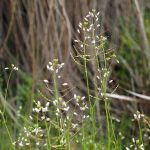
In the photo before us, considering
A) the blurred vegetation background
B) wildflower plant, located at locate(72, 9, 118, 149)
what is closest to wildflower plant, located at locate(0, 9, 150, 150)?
wildflower plant, located at locate(72, 9, 118, 149)

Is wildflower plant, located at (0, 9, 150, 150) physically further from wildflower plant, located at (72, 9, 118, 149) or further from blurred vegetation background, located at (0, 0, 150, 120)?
blurred vegetation background, located at (0, 0, 150, 120)

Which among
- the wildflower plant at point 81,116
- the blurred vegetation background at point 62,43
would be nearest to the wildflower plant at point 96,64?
the wildflower plant at point 81,116

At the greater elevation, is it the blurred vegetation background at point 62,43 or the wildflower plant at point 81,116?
the blurred vegetation background at point 62,43

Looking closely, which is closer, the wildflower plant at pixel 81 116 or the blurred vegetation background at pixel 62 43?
the wildflower plant at pixel 81 116

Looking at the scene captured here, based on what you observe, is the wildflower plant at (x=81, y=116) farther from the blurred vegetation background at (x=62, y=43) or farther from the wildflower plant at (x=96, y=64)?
the blurred vegetation background at (x=62, y=43)

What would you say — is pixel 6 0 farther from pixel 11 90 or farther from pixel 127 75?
pixel 127 75

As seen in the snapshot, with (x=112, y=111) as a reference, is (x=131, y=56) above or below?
above

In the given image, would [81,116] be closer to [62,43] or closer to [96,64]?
[96,64]

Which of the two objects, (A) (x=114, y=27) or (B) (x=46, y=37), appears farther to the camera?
(A) (x=114, y=27)

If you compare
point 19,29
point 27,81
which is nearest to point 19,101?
point 27,81
